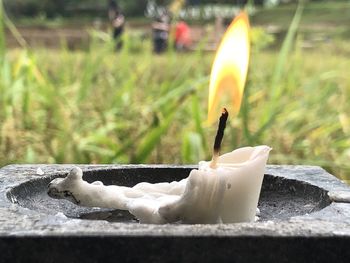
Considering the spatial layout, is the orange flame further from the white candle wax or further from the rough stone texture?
the rough stone texture

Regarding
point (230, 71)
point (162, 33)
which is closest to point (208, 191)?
point (230, 71)

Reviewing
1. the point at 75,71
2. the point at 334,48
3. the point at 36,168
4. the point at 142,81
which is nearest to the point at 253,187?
the point at 36,168

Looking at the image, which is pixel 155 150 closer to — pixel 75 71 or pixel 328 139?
pixel 328 139

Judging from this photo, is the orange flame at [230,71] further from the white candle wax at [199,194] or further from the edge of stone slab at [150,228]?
the edge of stone slab at [150,228]
